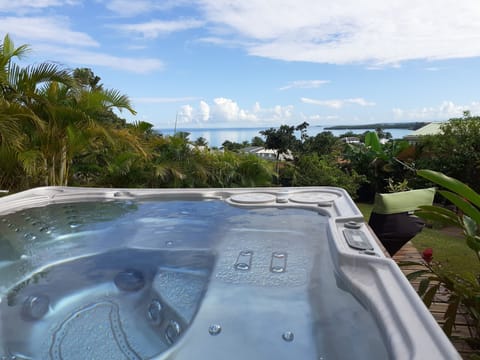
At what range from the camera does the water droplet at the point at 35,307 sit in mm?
2048

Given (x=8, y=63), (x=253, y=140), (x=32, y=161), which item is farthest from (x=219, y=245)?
(x=253, y=140)

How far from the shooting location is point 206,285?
1.96m

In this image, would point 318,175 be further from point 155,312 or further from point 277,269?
point 155,312

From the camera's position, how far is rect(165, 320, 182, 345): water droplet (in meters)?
1.76

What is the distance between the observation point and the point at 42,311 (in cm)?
210

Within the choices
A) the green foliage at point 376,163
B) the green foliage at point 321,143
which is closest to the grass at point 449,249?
the green foliage at point 376,163

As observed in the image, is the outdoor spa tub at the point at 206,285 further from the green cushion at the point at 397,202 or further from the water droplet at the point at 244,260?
the green cushion at the point at 397,202

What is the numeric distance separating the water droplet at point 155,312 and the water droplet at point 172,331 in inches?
4.4

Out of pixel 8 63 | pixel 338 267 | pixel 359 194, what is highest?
pixel 8 63

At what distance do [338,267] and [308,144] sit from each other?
23.0 ft

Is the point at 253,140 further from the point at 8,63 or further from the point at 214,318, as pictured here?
the point at 214,318

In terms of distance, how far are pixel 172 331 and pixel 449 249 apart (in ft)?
13.7

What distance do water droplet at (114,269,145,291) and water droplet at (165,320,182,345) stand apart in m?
0.53

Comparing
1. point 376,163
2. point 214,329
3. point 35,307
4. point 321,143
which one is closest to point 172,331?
point 214,329
